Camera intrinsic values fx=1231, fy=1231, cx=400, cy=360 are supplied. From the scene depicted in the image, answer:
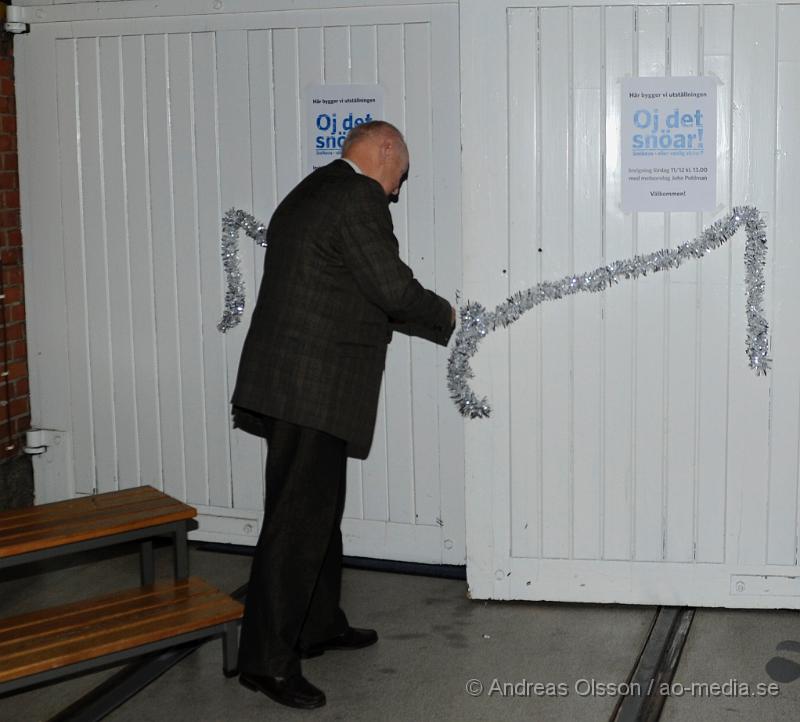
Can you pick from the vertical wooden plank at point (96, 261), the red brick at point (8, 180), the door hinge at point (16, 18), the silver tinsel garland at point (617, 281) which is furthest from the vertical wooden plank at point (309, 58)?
the red brick at point (8, 180)

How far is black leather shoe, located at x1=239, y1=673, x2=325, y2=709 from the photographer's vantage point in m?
4.23

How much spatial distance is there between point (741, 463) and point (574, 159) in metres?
1.41

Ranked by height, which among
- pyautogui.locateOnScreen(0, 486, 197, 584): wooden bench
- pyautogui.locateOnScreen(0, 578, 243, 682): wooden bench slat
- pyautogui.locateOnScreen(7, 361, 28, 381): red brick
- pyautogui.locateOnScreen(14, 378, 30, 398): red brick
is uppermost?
pyautogui.locateOnScreen(7, 361, 28, 381): red brick

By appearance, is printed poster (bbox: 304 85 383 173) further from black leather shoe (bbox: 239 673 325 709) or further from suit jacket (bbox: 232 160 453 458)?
black leather shoe (bbox: 239 673 325 709)

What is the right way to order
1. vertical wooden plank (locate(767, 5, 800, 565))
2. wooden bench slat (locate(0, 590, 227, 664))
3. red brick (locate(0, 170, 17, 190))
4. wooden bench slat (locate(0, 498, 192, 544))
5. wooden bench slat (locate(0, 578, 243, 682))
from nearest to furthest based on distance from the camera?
wooden bench slat (locate(0, 578, 243, 682)) < wooden bench slat (locate(0, 590, 227, 664)) < wooden bench slat (locate(0, 498, 192, 544)) < vertical wooden plank (locate(767, 5, 800, 565)) < red brick (locate(0, 170, 17, 190))

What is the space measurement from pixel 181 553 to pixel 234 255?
5.35ft

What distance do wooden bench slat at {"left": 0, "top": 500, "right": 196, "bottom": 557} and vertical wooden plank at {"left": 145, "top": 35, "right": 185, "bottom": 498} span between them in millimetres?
1372

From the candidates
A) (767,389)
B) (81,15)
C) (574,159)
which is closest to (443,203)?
(574,159)

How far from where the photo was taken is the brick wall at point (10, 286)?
19.5ft

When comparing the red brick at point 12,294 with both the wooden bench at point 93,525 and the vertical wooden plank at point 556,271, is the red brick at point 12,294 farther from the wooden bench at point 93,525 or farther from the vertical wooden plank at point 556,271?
the vertical wooden plank at point 556,271

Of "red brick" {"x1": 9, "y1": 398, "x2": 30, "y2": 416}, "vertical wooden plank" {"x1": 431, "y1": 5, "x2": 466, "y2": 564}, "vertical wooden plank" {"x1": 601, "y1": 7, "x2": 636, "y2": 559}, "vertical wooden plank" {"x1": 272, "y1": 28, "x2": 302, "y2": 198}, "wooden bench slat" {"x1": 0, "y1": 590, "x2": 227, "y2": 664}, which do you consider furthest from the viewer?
"red brick" {"x1": 9, "y1": 398, "x2": 30, "y2": 416}

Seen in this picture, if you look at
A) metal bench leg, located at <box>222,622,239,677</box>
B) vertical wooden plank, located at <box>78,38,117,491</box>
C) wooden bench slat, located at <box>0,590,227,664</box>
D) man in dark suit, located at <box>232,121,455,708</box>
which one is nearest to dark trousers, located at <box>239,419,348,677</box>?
man in dark suit, located at <box>232,121,455,708</box>

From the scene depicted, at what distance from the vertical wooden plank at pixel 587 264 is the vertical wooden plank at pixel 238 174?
1.37 meters

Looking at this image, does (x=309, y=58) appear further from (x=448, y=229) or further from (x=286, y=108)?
(x=448, y=229)
